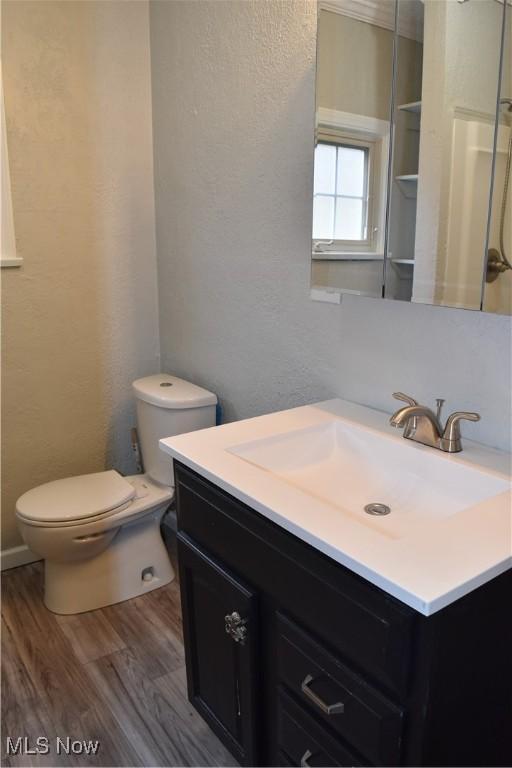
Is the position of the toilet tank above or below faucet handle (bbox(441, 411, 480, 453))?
below

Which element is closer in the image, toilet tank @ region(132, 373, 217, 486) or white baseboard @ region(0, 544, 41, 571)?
toilet tank @ region(132, 373, 217, 486)

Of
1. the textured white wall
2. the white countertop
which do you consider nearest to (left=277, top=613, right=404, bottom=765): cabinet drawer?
the white countertop

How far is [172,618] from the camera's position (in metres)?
2.09

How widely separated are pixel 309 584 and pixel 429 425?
1.52 feet

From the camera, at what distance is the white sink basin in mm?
1164

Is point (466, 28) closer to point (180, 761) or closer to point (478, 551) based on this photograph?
point (478, 551)

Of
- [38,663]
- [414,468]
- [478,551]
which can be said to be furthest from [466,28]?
[38,663]

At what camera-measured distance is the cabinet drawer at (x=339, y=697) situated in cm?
91

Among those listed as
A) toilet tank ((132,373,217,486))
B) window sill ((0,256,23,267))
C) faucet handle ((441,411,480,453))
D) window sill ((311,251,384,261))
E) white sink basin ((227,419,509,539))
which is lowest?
toilet tank ((132,373,217,486))

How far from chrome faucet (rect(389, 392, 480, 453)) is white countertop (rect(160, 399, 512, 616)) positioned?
19 mm

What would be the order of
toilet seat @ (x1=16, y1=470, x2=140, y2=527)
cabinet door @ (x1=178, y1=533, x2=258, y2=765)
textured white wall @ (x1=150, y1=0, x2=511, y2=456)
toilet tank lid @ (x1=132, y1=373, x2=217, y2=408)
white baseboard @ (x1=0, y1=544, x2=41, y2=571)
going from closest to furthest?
cabinet door @ (x1=178, y1=533, x2=258, y2=765) → textured white wall @ (x1=150, y1=0, x2=511, y2=456) → toilet seat @ (x1=16, y1=470, x2=140, y2=527) → toilet tank lid @ (x1=132, y1=373, x2=217, y2=408) → white baseboard @ (x1=0, y1=544, x2=41, y2=571)

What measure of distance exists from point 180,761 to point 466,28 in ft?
5.99

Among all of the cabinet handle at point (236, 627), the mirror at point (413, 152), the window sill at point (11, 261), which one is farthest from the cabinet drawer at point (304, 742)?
the window sill at point (11, 261)

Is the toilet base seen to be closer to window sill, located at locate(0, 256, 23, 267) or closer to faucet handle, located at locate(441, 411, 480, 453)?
Answer: window sill, located at locate(0, 256, 23, 267)
